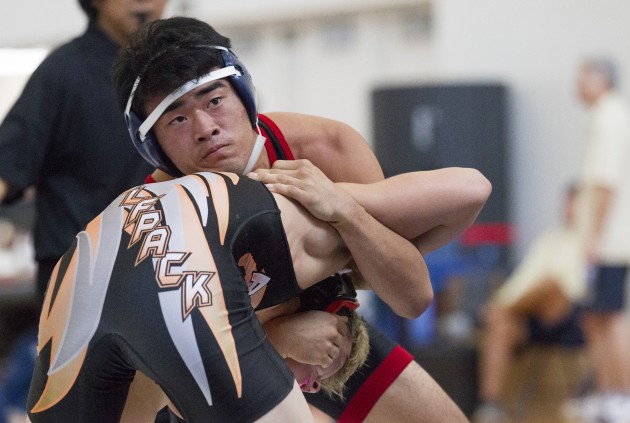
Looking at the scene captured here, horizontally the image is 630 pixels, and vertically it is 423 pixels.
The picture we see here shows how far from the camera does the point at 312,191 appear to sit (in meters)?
2.02

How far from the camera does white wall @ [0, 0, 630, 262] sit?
7.62 m

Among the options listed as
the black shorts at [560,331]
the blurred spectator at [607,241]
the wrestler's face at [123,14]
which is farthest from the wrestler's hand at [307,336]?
the black shorts at [560,331]

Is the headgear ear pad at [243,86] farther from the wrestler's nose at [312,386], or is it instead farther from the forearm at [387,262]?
the wrestler's nose at [312,386]

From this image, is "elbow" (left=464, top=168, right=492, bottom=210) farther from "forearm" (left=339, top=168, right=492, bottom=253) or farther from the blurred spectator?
the blurred spectator

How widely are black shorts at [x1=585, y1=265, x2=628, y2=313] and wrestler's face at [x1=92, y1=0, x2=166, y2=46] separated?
3.31 metres

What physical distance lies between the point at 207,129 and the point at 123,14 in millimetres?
877

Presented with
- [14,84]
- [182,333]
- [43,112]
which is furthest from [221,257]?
[14,84]

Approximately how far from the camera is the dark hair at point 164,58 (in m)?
2.12

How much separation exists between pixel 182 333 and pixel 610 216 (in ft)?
14.0

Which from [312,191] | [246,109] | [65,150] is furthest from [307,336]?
[65,150]

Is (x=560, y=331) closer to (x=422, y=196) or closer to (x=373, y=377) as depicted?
(x=373, y=377)

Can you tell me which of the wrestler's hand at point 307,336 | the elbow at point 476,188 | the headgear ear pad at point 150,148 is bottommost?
the wrestler's hand at point 307,336

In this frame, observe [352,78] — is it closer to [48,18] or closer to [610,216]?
[48,18]

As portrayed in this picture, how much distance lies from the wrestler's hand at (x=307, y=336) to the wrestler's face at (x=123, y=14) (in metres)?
1.00
